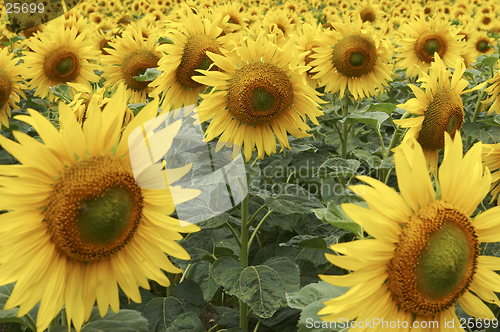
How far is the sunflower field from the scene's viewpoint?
1.04m

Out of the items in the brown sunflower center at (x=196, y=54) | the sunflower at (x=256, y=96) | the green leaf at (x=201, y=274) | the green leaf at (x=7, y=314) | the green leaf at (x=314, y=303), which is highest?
the brown sunflower center at (x=196, y=54)

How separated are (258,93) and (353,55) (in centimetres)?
169

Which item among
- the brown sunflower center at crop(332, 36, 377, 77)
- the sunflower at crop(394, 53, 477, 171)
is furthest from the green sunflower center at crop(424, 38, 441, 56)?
the sunflower at crop(394, 53, 477, 171)

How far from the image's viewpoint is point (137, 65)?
2955 millimetres

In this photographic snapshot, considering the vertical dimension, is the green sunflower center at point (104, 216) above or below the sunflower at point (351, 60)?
below

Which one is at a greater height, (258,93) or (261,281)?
(258,93)

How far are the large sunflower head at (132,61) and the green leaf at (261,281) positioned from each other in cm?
162

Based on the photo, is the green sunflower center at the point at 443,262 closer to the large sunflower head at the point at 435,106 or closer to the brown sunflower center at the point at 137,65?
the large sunflower head at the point at 435,106

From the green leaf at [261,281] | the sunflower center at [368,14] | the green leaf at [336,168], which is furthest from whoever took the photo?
the sunflower center at [368,14]

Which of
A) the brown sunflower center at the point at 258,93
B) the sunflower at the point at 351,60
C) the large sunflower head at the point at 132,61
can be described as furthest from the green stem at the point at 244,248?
the sunflower at the point at 351,60

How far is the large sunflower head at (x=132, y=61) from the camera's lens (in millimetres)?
2949

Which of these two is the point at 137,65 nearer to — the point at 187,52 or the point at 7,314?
the point at 187,52

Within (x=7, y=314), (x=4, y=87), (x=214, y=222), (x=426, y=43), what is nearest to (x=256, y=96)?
(x=214, y=222)

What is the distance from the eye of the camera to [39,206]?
3.56ft
